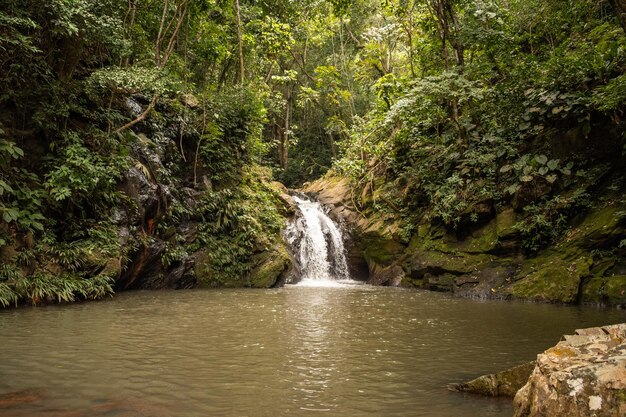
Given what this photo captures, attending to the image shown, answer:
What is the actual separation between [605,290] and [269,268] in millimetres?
9583

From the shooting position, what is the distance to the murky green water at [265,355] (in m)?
4.18

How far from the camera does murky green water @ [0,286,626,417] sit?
4.18 meters

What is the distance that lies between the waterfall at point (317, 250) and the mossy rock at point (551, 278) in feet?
25.3

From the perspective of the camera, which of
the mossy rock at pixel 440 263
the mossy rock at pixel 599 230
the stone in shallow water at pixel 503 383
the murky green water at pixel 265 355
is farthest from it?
the mossy rock at pixel 440 263

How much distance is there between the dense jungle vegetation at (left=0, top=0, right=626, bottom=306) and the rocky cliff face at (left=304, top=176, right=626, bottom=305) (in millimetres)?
220

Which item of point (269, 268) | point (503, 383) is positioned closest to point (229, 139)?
point (269, 268)

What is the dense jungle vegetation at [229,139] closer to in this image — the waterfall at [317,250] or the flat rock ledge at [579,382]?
the waterfall at [317,250]

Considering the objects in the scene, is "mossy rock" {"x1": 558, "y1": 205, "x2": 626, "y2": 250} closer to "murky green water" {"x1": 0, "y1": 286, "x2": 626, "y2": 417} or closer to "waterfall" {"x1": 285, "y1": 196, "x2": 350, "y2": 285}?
"murky green water" {"x1": 0, "y1": 286, "x2": 626, "y2": 417}

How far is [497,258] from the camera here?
12781 mm

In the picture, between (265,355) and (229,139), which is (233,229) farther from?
(265,355)

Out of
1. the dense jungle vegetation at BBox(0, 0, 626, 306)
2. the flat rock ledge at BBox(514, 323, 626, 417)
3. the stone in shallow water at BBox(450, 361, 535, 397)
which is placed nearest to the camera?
the flat rock ledge at BBox(514, 323, 626, 417)

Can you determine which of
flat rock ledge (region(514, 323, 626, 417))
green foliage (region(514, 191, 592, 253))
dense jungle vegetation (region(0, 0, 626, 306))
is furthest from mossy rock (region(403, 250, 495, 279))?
flat rock ledge (region(514, 323, 626, 417))

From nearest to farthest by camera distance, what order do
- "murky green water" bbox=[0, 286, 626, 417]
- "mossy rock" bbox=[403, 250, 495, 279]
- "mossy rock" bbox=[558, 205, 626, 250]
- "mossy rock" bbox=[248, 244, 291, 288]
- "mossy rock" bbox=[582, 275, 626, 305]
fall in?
"murky green water" bbox=[0, 286, 626, 417] < "mossy rock" bbox=[582, 275, 626, 305] < "mossy rock" bbox=[558, 205, 626, 250] < "mossy rock" bbox=[403, 250, 495, 279] < "mossy rock" bbox=[248, 244, 291, 288]

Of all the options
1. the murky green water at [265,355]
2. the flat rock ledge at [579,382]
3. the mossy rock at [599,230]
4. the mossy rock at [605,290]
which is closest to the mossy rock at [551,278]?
the mossy rock at [605,290]
